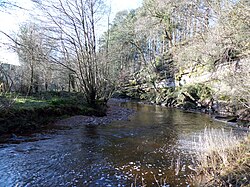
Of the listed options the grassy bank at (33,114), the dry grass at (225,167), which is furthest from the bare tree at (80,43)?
the dry grass at (225,167)

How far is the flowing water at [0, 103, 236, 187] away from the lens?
4590 millimetres

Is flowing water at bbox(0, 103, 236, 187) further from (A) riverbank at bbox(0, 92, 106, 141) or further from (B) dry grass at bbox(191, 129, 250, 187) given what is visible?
(A) riverbank at bbox(0, 92, 106, 141)

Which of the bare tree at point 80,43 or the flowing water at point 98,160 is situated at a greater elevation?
the bare tree at point 80,43

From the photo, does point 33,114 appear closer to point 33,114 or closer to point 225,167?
point 33,114

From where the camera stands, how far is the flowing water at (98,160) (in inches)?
181

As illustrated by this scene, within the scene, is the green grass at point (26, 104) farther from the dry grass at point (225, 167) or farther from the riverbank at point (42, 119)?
the dry grass at point (225, 167)

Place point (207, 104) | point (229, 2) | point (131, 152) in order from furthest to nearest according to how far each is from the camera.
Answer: point (207, 104), point (229, 2), point (131, 152)

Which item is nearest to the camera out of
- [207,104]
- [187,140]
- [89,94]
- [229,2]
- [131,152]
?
[131,152]

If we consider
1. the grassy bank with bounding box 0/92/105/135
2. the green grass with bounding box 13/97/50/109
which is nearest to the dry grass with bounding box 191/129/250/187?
the grassy bank with bounding box 0/92/105/135

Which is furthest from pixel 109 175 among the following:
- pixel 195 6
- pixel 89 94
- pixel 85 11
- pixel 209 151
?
pixel 195 6

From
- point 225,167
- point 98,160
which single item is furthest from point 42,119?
point 225,167

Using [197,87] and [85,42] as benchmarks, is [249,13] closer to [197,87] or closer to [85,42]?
[85,42]

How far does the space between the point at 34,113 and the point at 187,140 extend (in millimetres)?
7041

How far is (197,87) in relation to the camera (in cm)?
2047
